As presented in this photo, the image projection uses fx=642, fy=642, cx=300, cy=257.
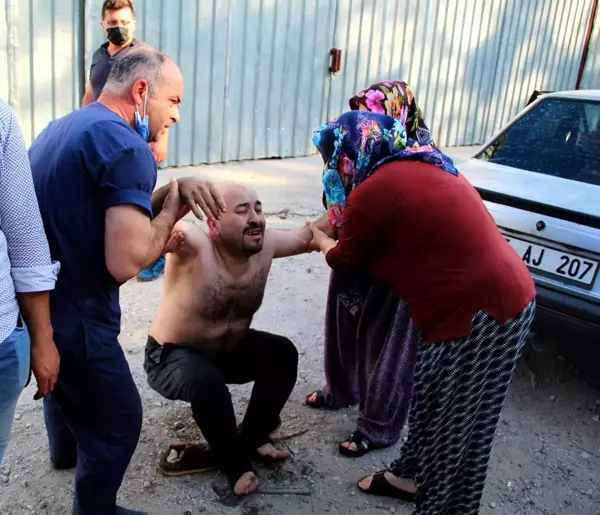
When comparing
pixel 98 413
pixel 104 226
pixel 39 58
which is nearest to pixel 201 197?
pixel 104 226

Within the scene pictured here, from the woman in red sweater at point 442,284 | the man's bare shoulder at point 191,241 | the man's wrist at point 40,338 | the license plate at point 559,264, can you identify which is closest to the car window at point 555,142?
the license plate at point 559,264

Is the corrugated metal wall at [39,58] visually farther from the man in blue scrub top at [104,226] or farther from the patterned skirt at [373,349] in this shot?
the man in blue scrub top at [104,226]

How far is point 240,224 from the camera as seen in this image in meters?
2.67

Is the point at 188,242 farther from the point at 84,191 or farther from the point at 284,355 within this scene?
the point at 84,191

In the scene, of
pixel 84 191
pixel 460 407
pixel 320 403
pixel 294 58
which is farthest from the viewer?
pixel 294 58

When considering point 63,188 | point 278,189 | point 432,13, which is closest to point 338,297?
point 63,188

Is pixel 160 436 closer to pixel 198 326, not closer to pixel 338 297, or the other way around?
pixel 198 326

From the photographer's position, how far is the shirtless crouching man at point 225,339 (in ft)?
8.43

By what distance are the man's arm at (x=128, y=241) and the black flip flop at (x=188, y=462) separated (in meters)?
1.11

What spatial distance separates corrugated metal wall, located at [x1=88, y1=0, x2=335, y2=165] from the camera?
6727 mm

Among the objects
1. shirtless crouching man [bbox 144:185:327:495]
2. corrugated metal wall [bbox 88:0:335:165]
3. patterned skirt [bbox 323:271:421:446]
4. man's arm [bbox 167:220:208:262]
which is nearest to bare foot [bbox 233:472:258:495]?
shirtless crouching man [bbox 144:185:327:495]

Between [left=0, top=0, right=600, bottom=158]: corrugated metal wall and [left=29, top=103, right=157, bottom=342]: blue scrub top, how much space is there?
4.37 metres

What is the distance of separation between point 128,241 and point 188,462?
4.29 ft

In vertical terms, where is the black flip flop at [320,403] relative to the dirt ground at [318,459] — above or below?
above
